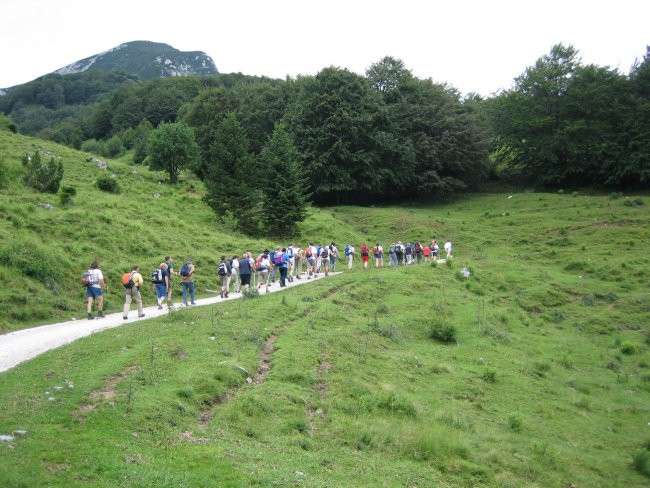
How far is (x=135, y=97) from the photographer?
121188mm

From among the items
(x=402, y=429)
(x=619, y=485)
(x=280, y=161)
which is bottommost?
(x=619, y=485)

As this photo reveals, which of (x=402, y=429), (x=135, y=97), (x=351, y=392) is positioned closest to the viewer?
(x=402, y=429)

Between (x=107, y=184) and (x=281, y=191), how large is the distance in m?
15.0

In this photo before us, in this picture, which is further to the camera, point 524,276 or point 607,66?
point 607,66

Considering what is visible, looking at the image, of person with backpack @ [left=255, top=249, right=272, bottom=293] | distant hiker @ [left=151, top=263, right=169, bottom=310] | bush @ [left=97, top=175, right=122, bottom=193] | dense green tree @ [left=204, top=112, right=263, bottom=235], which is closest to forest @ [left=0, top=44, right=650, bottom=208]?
dense green tree @ [left=204, top=112, right=263, bottom=235]

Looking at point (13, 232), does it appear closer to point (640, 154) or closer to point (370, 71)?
point (370, 71)

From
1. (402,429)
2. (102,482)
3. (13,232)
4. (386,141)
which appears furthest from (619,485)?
(386,141)

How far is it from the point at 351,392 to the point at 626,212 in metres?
46.4

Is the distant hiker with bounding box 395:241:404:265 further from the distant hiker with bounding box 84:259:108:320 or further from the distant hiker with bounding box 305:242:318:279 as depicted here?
the distant hiker with bounding box 84:259:108:320

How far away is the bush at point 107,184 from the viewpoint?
137 feet

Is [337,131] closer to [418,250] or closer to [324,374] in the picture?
[418,250]

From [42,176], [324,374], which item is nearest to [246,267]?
[324,374]

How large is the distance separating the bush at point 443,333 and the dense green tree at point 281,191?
80.0ft

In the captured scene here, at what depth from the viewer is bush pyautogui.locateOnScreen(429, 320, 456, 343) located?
22.3 metres
